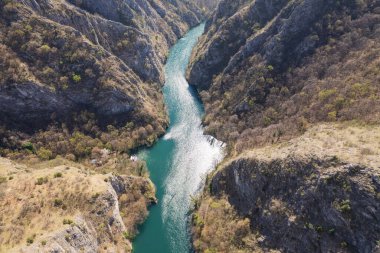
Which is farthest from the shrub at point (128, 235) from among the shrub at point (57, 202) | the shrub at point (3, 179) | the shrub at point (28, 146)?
the shrub at point (28, 146)

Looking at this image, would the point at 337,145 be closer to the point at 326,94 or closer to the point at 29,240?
the point at 326,94

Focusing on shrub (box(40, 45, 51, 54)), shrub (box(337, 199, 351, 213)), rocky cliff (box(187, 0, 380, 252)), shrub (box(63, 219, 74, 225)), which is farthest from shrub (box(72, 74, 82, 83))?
shrub (box(337, 199, 351, 213))

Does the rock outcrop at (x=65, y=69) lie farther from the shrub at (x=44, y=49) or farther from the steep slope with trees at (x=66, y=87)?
the steep slope with trees at (x=66, y=87)

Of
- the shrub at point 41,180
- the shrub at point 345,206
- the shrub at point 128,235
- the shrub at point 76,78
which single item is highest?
the shrub at point 76,78

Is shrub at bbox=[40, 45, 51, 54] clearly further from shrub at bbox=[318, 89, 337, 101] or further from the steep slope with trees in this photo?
shrub at bbox=[318, 89, 337, 101]

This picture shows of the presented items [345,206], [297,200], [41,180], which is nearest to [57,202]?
[41,180]

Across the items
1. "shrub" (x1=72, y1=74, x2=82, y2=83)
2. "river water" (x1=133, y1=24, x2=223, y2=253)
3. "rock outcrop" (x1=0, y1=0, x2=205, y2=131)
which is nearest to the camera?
"river water" (x1=133, y1=24, x2=223, y2=253)

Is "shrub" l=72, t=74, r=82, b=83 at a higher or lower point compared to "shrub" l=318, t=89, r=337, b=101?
higher

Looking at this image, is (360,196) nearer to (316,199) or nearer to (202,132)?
(316,199)
